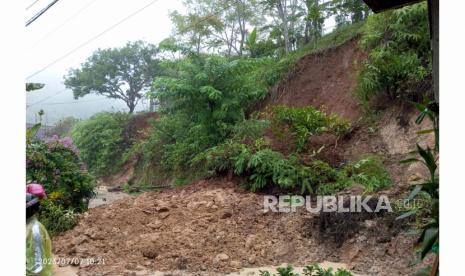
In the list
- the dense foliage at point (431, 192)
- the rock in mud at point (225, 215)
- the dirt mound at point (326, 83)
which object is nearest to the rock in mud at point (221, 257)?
the rock in mud at point (225, 215)

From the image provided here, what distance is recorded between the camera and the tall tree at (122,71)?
6.73 m

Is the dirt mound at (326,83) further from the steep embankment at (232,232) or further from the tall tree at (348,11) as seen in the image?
the tall tree at (348,11)

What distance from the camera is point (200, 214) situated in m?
3.38

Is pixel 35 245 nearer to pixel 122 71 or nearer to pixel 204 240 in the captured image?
pixel 204 240

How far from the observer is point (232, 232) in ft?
10.1

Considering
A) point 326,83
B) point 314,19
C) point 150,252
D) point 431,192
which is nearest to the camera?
point 431,192

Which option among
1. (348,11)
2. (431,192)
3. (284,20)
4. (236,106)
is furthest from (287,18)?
(431,192)

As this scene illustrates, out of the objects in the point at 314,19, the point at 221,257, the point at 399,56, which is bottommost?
the point at 221,257

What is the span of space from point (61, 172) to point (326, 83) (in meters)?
3.87

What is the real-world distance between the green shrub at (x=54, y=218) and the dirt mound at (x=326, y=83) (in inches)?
136
